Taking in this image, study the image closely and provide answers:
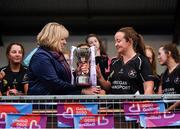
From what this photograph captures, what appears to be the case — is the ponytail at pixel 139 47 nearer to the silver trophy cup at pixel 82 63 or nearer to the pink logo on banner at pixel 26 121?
the silver trophy cup at pixel 82 63

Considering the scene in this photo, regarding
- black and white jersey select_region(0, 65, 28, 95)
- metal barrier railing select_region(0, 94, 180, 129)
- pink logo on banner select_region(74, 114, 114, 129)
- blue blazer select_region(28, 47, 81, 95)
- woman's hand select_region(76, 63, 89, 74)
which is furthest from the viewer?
black and white jersey select_region(0, 65, 28, 95)

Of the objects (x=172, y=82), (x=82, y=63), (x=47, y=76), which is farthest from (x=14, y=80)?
(x=172, y=82)

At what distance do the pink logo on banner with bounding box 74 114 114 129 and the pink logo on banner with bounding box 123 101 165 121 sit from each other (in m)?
0.15

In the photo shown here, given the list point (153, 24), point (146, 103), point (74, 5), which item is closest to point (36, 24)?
point (74, 5)

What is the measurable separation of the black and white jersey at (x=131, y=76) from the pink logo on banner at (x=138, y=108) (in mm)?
483

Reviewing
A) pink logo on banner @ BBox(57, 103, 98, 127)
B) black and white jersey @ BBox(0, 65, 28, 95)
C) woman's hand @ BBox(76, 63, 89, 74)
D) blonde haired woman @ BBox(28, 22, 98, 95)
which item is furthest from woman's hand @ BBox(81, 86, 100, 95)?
black and white jersey @ BBox(0, 65, 28, 95)

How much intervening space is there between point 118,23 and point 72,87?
21.6 feet

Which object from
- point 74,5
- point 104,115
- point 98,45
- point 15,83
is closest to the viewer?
point 104,115

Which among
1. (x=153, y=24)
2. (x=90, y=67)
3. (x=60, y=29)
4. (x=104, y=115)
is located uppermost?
(x=153, y=24)

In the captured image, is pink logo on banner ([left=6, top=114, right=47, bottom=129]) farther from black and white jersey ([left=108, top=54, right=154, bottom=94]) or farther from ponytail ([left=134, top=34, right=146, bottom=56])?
ponytail ([left=134, top=34, right=146, bottom=56])

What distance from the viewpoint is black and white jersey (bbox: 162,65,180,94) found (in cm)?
506

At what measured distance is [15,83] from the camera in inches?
214

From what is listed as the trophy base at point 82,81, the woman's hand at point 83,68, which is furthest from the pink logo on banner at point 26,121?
the woman's hand at point 83,68

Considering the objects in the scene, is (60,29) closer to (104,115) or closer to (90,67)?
(90,67)
